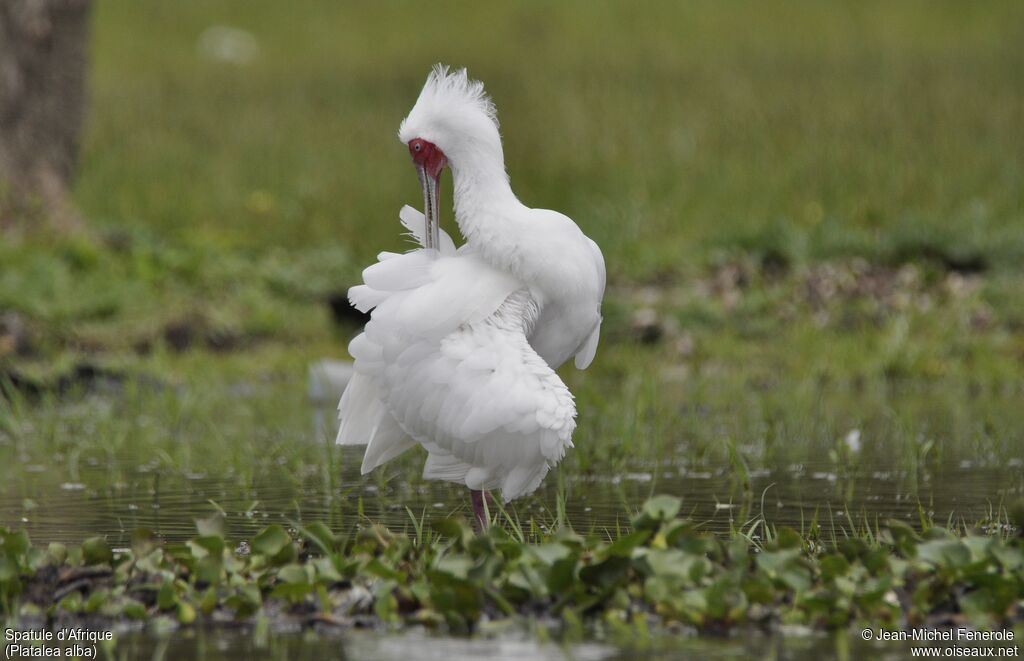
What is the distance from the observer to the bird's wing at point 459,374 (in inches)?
198

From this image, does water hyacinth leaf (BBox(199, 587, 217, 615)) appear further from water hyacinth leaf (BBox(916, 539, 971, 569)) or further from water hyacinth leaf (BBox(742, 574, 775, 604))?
water hyacinth leaf (BBox(916, 539, 971, 569))

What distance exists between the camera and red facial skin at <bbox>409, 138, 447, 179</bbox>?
5711 mm

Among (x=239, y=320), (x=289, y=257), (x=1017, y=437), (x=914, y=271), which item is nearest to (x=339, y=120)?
(x=289, y=257)

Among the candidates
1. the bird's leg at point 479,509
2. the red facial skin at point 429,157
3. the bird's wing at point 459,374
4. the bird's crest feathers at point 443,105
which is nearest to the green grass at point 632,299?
the bird's leg at point 479,509

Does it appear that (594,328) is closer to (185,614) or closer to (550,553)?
(550,553)

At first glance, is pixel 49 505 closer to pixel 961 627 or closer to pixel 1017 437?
pixel 961 627

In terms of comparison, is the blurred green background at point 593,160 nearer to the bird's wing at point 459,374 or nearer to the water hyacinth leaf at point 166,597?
the bird's wing at point 459,374

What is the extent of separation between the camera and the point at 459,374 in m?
5.20

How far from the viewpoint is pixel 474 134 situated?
Answer: 5.58 meters

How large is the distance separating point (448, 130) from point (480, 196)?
0.89ft

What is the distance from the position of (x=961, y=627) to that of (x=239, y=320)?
28.0 ft

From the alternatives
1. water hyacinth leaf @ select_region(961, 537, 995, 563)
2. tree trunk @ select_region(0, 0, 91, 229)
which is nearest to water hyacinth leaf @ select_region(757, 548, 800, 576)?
water hyacinth leaf @ select_region(961, 537, 995, 563)

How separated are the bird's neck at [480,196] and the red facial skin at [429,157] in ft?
0.31

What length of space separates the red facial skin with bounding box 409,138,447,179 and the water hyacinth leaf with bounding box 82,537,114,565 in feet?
6.34
